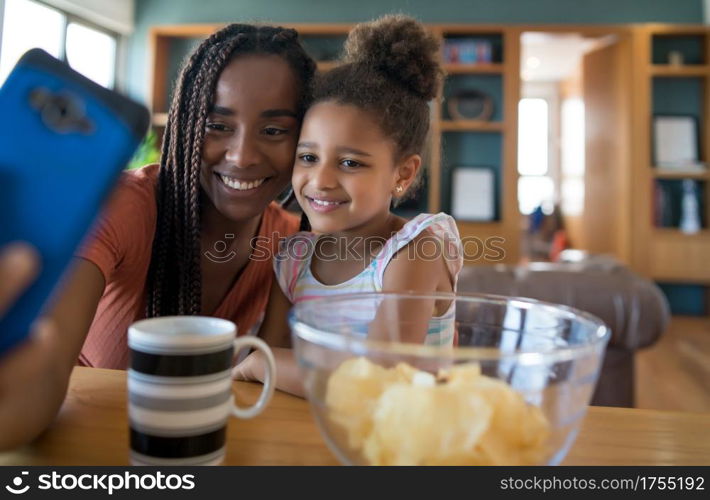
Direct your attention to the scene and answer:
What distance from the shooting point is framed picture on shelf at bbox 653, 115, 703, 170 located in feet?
15.7

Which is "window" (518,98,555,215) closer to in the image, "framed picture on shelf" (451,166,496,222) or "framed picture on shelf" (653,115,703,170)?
"framed picture on shelf" (653,115,703,170)

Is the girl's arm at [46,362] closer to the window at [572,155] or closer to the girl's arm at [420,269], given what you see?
the girl's arm at [420,269]

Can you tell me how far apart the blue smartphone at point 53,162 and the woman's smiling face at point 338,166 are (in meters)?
0.61

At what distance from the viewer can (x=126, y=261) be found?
91 centimetres

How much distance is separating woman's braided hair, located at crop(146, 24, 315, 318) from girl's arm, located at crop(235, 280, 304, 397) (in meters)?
0.13

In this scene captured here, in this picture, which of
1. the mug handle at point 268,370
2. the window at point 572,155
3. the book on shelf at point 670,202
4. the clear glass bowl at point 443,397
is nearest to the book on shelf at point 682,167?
the book on shelf at point 670,202

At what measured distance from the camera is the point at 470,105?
484 cm

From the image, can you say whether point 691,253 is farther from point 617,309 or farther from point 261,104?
point 261,104

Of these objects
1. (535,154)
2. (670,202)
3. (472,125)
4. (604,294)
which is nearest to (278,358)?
(604,294)

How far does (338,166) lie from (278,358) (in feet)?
1.31

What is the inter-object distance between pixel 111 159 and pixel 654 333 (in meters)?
1.85

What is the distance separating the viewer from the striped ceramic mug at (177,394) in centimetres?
45

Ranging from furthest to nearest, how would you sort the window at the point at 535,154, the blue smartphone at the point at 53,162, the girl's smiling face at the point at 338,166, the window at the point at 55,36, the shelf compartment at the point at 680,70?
1. the window at the point at 535,154
2. the shelf compartment at the point at 680,70
3. the window at the point at 55,36
4. the girl's smiling face at the point at 338,166
5. the blue smartphone at the point at 53,162

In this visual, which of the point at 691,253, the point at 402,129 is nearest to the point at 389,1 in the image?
the point at 691,253
